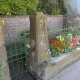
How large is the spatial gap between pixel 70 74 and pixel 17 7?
139 inches

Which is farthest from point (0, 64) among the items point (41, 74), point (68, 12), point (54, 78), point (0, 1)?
point (68, 12)

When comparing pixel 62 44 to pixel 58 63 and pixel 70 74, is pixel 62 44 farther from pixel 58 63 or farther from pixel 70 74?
pixel 70 74

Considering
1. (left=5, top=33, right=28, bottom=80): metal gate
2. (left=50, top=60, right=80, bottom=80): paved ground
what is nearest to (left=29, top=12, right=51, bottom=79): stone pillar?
(left=5, top=33, right=28, bottom=80): metal gate

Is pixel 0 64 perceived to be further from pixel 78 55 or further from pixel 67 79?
pixel 78 55

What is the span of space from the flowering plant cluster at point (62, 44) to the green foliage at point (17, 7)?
2230 mm

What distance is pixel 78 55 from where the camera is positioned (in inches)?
188

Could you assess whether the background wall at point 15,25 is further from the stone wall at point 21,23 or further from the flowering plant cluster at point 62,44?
the flowering plant cluster at point 62,44

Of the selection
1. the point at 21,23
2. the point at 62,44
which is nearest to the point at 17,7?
the point at 21,23

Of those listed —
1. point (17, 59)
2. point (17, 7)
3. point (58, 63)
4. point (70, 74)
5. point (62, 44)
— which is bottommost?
point (70, 74)

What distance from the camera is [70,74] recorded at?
12.2 feet

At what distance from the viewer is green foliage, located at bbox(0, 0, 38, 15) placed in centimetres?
544

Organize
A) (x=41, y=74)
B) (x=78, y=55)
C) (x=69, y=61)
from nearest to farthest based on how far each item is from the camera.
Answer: (x=41, y=74) → (x=69, y=61) → (x=78, y=55)

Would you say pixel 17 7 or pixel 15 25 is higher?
pixel 17 7

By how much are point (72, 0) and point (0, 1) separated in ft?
14.7
